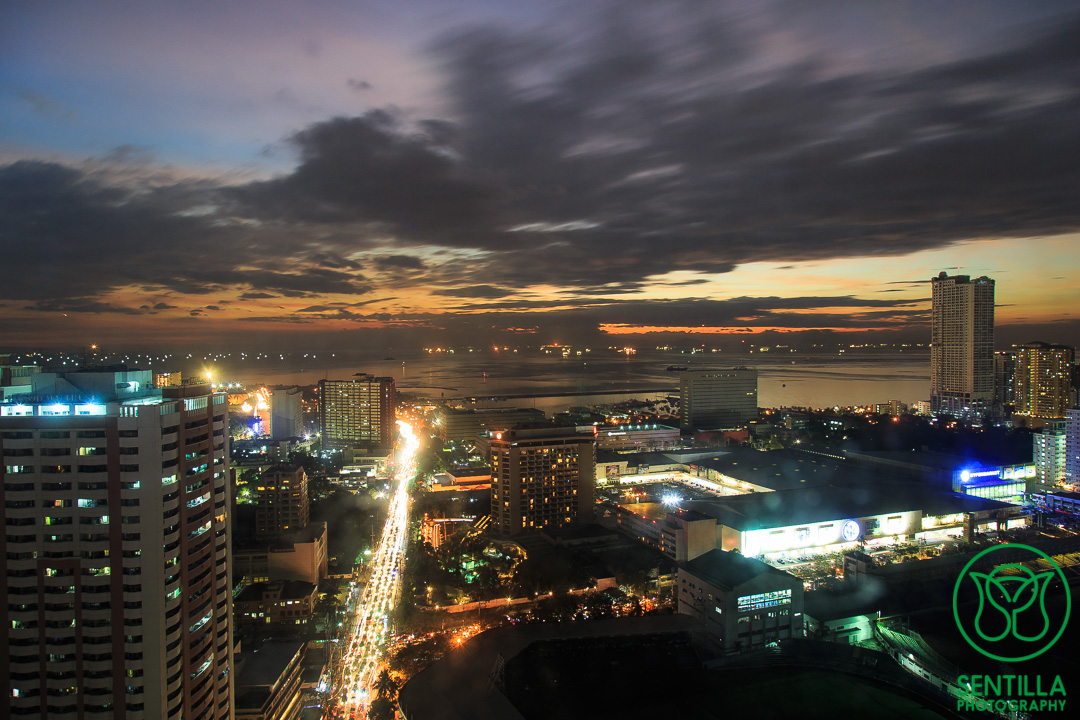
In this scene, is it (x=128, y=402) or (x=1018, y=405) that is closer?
(x=128, y=402)

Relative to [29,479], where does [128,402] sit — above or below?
above

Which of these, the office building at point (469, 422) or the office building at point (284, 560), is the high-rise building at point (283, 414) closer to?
the office building at point (469, 422)

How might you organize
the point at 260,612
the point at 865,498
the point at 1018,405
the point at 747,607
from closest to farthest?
the point at 747,607 → the point at 260,612 → the point at 865,498 → the point at 1018,405

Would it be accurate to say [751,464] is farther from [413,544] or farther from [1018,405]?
[1018,405]

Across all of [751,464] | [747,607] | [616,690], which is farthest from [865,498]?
[616,690]

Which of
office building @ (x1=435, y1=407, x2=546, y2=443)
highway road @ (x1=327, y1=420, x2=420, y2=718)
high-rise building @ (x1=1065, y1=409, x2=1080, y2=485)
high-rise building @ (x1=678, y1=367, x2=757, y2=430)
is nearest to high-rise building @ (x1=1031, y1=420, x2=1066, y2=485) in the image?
high-rise building @ (x1=1065, y1=409, x2=1080, y2=485)

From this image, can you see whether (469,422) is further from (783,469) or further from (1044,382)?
(1044,382)
